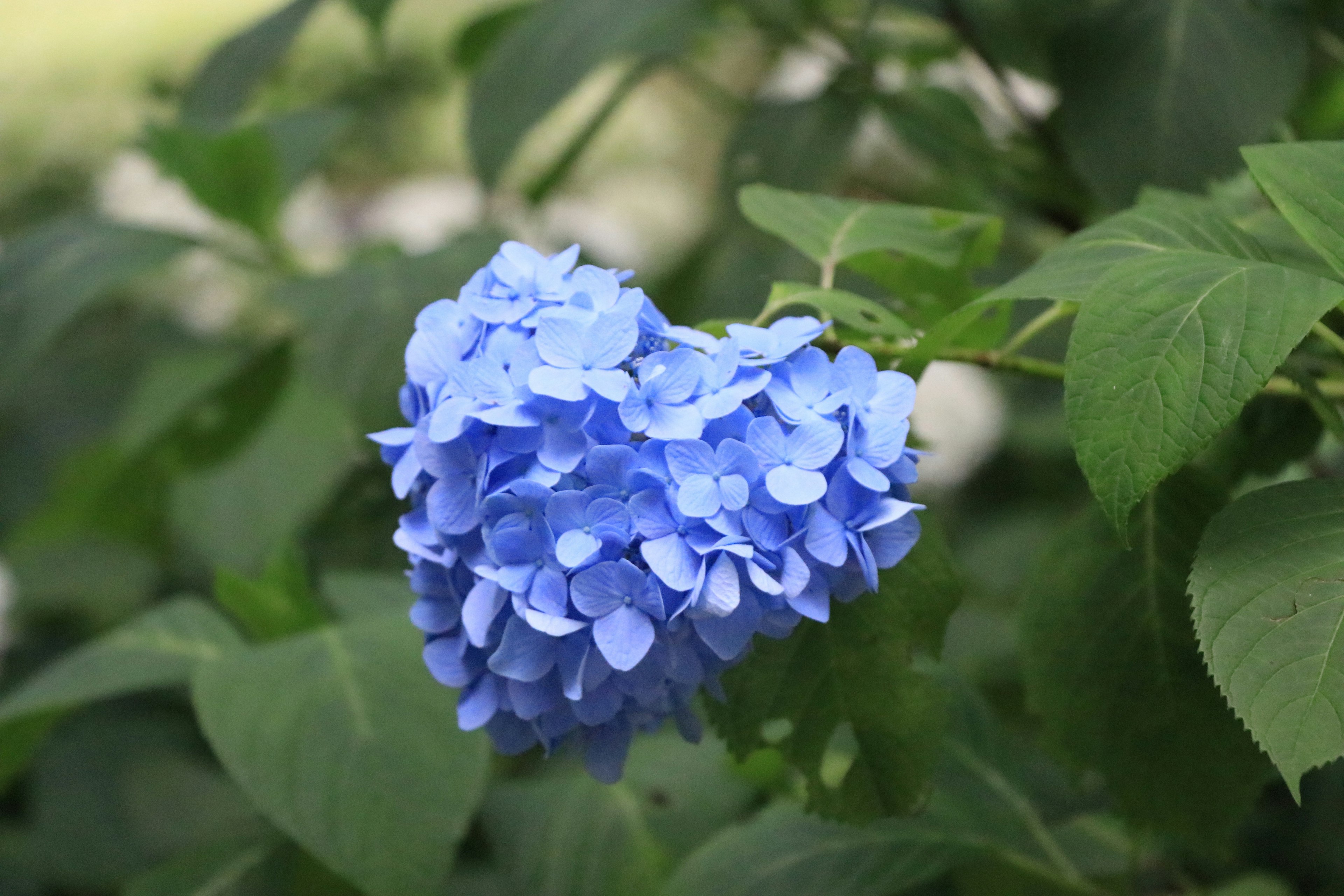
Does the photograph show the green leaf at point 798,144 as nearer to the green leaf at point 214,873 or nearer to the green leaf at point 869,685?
the green leaf at point 869,685

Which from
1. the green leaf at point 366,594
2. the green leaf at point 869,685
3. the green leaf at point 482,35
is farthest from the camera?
the green leaf at point 482,35

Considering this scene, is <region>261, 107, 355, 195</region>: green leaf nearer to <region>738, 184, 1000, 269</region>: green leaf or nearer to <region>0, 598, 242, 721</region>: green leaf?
<region>0, 598, 242, 721</region>: green leaf

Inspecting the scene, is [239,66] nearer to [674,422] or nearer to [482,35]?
[482,35]

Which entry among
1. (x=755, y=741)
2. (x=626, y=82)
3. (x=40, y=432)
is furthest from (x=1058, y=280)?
(x=40, y=432)

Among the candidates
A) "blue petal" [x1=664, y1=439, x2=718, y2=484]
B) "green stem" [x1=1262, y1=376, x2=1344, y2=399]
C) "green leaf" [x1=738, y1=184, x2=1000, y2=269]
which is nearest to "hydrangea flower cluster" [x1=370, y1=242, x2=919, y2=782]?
"blue petal" [x1=664, y1=439, x2=718, y2=484]

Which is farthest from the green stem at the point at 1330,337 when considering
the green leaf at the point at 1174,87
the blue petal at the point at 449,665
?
the blue petal at the point at 449,665

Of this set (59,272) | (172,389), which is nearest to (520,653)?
(59,272)

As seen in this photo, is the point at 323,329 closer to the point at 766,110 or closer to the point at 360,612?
the point at 360,612
